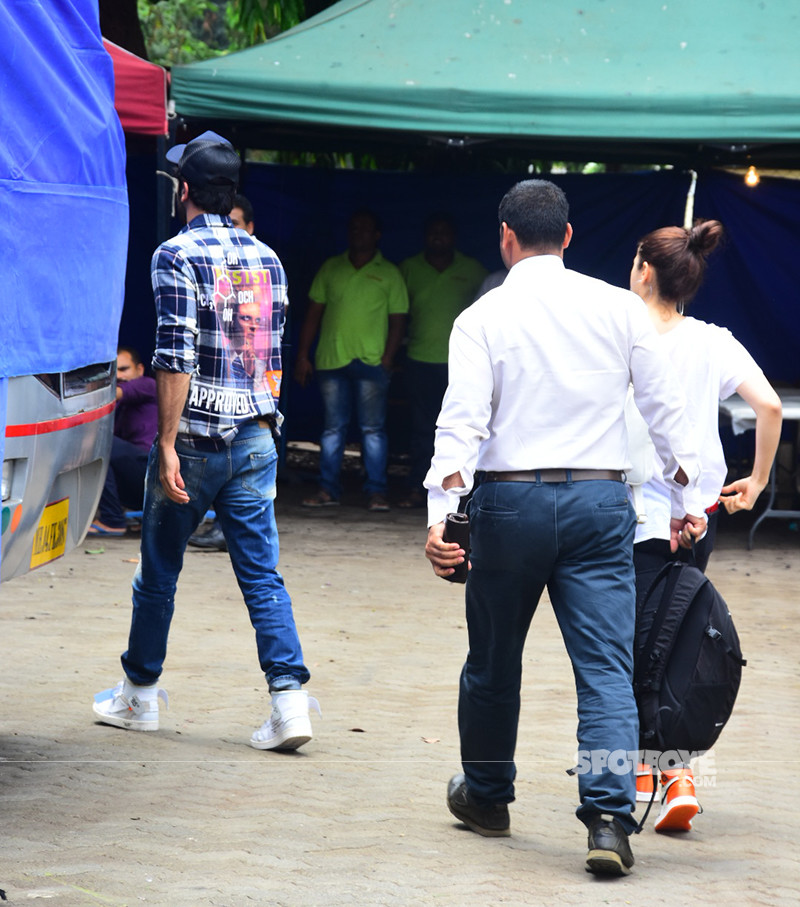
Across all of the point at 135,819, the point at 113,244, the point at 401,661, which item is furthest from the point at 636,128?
the point at 135,819

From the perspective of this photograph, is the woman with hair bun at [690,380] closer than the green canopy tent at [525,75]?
Yes

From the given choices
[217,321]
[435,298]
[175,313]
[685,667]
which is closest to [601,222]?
[435,298]

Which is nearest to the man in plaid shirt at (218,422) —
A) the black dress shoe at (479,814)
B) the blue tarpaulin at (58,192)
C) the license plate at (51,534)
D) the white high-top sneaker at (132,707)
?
the white high-top sneaker at (132,707)

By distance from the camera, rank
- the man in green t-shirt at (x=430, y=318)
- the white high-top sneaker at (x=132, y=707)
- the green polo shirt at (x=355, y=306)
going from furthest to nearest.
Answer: the man in green t-shirt at (x=430, y=318)
the green polo shirt at (x=355, y=306)
the white high-top sneaker at (x=132, y=707)

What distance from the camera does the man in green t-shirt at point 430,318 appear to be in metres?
→ 10.9

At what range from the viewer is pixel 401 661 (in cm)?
630

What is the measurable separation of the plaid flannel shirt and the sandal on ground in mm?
5689

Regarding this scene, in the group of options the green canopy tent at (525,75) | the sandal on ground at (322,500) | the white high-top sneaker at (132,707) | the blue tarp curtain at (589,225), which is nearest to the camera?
the white high-top sneaker at (132,707)

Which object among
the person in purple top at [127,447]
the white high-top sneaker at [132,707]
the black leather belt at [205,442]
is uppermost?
the black leather belt at [205,442]

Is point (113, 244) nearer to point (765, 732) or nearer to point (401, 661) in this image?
point (401, 661)

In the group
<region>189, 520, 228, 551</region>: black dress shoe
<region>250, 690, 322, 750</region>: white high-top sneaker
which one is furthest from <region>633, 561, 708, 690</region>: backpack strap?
<region>189, 520, 228, 551</region>: black dress shoe

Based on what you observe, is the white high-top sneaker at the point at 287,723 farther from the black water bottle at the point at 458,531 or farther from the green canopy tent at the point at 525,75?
the green canopy tent at the point at 525,75

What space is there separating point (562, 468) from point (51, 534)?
164 centimetres

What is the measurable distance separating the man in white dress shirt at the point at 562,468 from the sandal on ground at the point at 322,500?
264 inches
